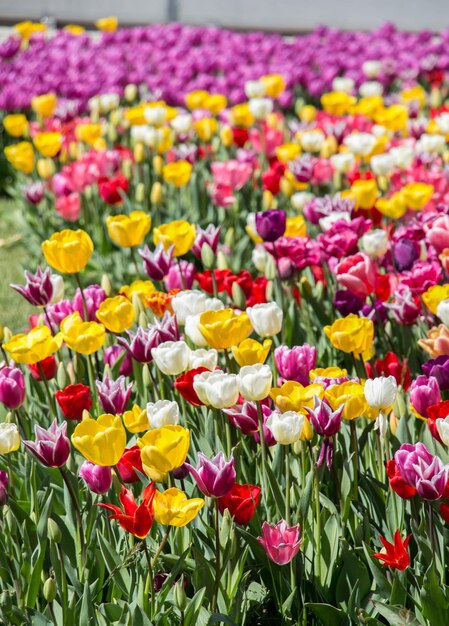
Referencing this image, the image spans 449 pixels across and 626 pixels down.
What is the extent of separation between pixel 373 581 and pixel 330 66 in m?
6.68

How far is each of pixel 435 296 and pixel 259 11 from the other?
13267mm

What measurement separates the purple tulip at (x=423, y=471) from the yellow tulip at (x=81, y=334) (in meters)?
0.91

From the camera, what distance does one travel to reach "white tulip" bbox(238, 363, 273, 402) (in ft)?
6.60

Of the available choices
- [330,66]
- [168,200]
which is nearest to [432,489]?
[168,200]

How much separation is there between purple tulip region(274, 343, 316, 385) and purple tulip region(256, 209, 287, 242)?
642mm

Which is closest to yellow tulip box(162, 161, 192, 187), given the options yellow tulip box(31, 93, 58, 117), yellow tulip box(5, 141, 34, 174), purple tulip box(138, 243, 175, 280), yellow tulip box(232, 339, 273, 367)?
yellow tulip box(5, 141, 34, 174)

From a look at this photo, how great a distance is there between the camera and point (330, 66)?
809 cm

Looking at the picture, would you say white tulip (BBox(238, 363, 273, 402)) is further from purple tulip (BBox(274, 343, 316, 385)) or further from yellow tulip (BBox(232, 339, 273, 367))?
purple tulip (BBox(274, 343, 316, 385))

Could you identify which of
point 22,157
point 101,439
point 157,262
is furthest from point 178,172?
point 101,439

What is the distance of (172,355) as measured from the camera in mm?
2211

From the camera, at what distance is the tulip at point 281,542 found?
1.84m

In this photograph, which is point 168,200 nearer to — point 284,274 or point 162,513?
point 284,274

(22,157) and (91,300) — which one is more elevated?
(91,300)

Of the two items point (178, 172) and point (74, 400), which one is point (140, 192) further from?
point (74, 400)
